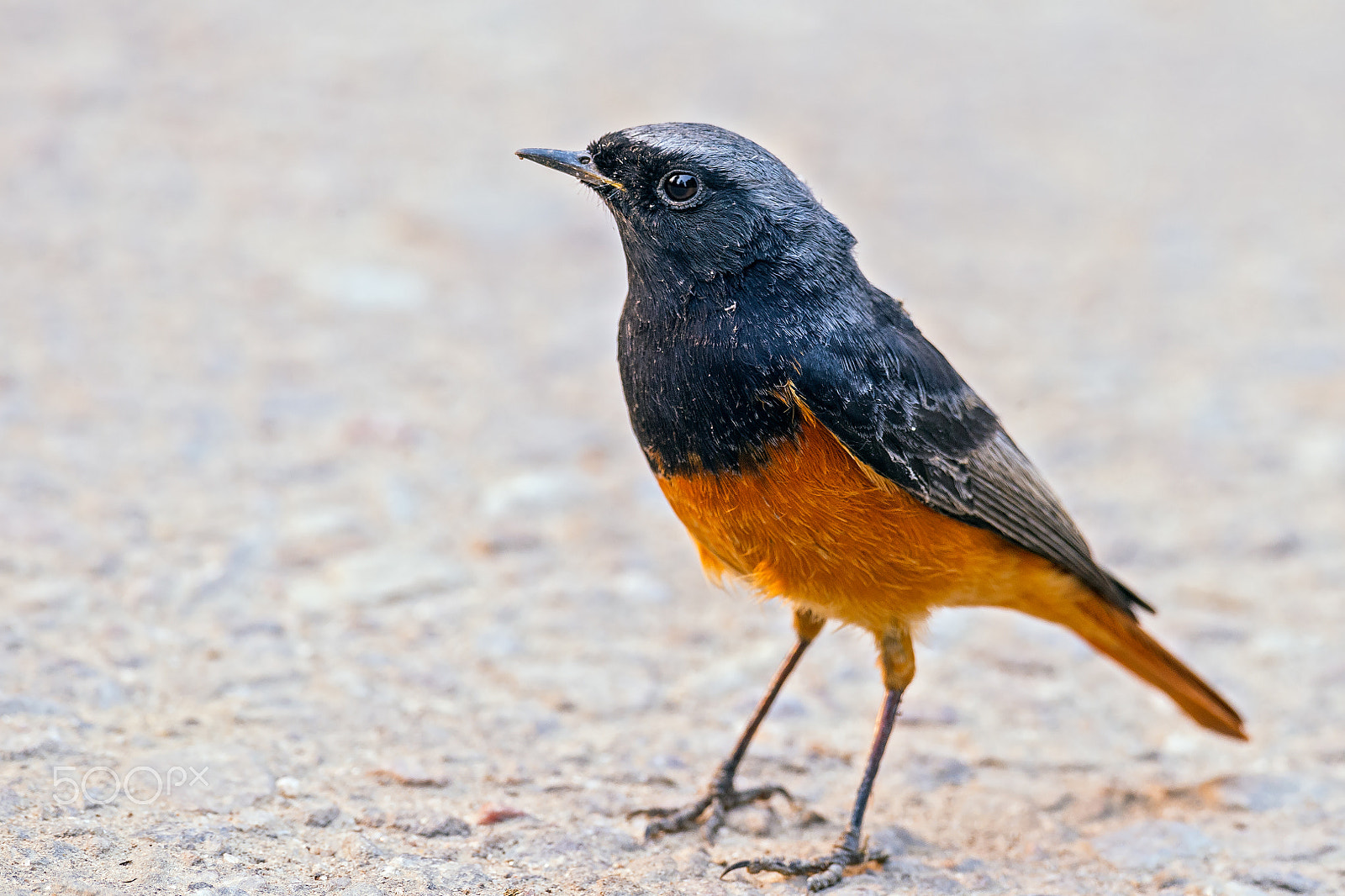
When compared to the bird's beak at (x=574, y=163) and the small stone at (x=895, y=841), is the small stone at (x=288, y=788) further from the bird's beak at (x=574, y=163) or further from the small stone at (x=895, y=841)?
the bird's beak at (x=574, y=163)

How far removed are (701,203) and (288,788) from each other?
2164 mm

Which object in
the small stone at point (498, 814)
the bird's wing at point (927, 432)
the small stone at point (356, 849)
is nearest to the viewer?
the small stone at point (356, 849)

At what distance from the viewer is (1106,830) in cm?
468

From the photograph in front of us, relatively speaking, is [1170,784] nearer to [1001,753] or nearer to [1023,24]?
[1001,753]

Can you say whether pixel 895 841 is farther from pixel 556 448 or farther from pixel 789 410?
pixel 556 448

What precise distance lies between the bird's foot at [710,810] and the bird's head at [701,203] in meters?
1.73

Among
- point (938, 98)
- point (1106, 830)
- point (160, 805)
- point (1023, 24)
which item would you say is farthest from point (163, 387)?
point (1023, 24)

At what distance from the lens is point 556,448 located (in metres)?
6.75

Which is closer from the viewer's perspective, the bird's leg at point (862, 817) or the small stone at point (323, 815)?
the small stone at point (323, 815)

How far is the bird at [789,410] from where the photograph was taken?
12.8 feet

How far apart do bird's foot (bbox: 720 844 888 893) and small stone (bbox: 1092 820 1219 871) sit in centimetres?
86

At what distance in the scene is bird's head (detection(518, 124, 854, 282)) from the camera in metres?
4.03

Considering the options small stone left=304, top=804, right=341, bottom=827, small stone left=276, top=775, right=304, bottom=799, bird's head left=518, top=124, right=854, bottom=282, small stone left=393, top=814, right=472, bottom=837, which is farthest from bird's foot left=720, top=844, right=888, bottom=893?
bird's head left=518, top=124, right=854, bottom=282

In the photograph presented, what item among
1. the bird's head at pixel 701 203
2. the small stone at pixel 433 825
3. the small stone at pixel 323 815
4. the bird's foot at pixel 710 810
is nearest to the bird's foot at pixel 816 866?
the bird's foot at pixel 710 810
